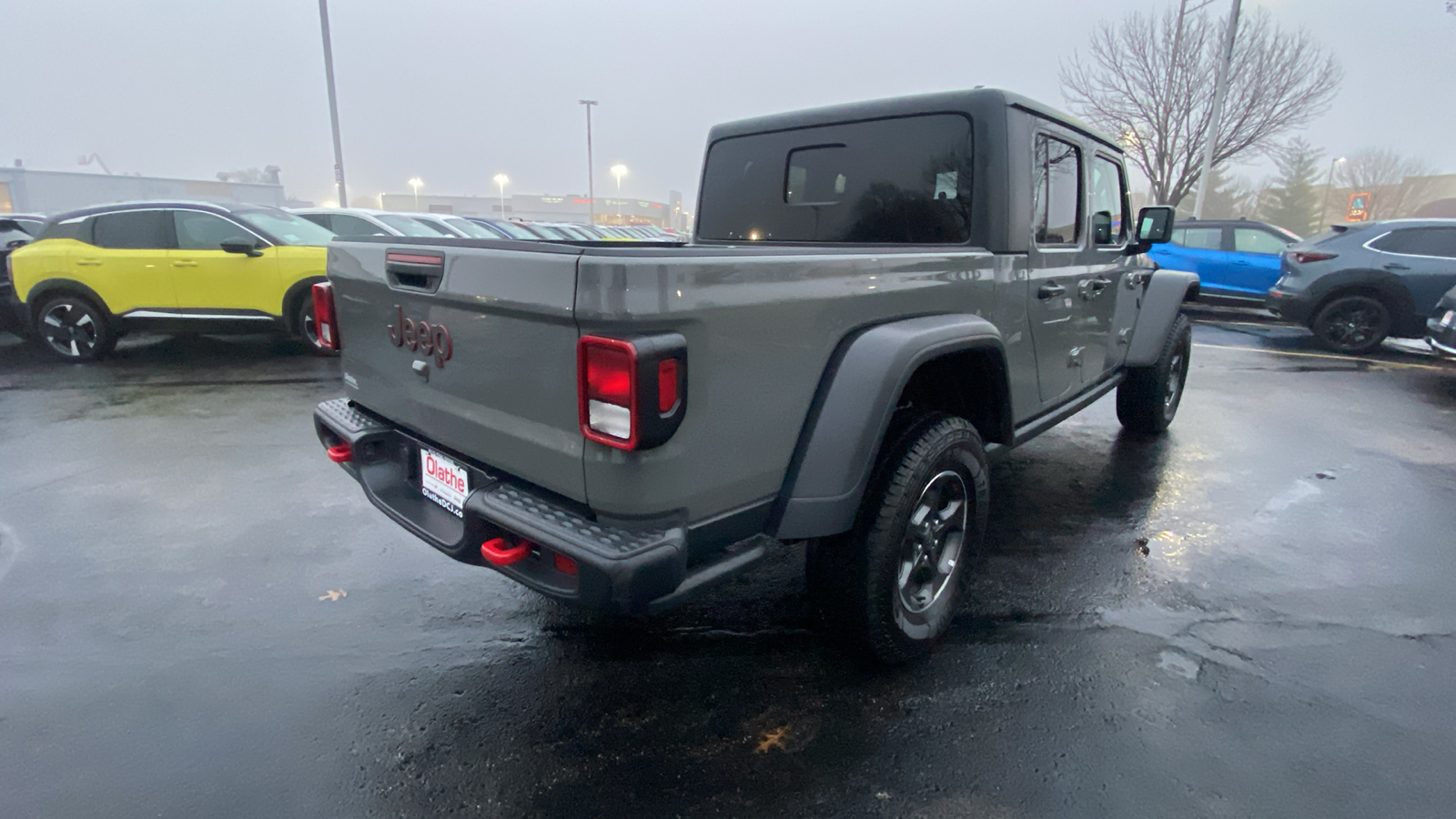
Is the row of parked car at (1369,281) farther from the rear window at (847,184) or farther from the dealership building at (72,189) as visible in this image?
the dealership building at (72,189)

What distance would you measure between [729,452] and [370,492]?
1.40m

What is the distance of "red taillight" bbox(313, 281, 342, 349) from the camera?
A: 297 centimetres

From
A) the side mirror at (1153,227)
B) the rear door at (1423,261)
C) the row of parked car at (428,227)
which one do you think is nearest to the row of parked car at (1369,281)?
the rear door at (1423,261)

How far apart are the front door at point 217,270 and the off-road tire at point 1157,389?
809 centimetres

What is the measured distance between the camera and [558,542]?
187 centimetres

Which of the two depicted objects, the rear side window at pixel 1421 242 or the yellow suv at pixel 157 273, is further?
the rear side window at pixel 1421 242

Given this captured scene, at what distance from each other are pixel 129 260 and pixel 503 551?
27.1 ft

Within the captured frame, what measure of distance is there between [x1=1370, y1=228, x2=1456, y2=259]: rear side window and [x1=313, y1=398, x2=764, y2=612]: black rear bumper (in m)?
10.3

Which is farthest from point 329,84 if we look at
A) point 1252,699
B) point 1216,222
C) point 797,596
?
point 1252,699

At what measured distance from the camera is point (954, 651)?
2789 mm

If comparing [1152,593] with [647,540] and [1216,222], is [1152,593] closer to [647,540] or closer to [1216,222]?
[647,540]

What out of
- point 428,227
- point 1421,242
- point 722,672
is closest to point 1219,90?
point 1421,242

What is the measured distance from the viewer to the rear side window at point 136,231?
7824 millimetres

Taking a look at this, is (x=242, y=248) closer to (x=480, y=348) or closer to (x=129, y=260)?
(x=129, y=260)
